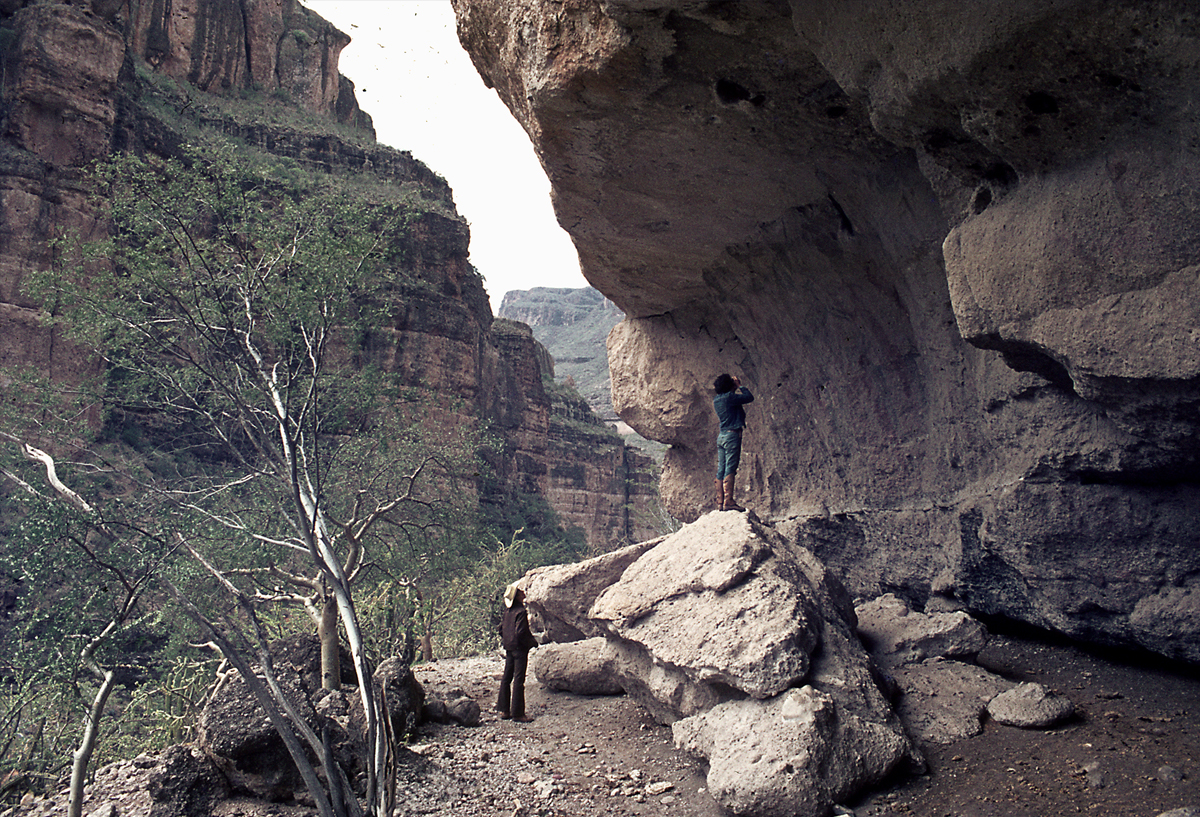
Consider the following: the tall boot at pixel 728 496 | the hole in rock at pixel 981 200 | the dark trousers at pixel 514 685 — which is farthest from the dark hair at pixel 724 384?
the dark trousers at pixel 514 685

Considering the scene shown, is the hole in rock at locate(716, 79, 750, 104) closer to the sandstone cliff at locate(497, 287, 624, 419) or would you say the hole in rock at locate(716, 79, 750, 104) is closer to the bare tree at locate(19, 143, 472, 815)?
the bare tree at locate(19, 143, 472, 815)

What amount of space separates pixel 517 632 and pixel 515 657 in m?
0.20

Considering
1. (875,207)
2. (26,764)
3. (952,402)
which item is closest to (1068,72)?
(875,207)

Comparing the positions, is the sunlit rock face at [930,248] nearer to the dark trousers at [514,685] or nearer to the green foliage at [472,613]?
the dark trousers at [514,685]

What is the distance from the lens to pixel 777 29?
12.3 feet

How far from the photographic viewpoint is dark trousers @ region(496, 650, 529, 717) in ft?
19.6

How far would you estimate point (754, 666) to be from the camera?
4.14 meters

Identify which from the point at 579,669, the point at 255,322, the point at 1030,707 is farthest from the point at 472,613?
the point at 1030,707

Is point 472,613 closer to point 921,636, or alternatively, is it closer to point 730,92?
point 921,636

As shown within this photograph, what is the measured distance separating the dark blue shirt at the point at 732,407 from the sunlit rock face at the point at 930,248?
2.68ft

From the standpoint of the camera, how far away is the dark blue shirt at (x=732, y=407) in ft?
20.8

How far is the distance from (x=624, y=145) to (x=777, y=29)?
1228 millimetres

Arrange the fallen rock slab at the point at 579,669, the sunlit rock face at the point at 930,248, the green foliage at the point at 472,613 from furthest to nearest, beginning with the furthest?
the green foliage at the point at 472,613, the fallen rock slab at the point at 579,669, the sunlit rock face at the point at 930,248

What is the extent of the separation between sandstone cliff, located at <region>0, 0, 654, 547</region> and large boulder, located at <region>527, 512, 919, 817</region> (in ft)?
27.8
